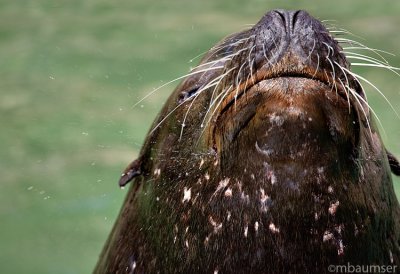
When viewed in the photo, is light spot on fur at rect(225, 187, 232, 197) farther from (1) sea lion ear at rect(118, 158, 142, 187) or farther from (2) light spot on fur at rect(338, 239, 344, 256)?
(1) sea lion ear at rect(118, 158, 142, 187)

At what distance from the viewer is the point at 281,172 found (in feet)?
9.73

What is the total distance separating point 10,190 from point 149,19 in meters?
2.92

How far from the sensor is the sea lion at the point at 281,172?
294cm

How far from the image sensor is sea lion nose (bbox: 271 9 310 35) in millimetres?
3035

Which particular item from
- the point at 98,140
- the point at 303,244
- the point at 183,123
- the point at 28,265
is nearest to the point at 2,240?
the point at 28,265

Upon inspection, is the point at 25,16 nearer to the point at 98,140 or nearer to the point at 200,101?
the point at 98,140

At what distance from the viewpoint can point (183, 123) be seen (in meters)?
3.55

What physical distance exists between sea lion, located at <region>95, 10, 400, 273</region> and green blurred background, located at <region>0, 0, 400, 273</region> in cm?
289

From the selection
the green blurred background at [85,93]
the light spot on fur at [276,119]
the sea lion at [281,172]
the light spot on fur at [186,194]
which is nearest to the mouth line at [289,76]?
the sea lion at [281,172]

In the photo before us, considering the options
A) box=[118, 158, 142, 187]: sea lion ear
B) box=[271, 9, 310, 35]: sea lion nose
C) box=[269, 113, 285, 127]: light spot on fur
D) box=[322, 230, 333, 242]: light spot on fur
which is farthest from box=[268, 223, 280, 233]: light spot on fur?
box=[118, 158, 142, 187]: sea lion ear

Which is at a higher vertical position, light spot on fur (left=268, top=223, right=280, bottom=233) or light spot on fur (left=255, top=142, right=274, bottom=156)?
light spot on fur (left=255, top=142, right=274, bottom=156)

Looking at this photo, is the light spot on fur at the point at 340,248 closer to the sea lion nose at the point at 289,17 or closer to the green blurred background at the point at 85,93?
the sea lion nose at the point at 289,17

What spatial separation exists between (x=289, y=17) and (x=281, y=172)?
0.55 m

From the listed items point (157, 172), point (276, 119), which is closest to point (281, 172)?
point (276, 119)
